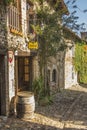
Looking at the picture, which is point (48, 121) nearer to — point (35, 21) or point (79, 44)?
point (35, 21)

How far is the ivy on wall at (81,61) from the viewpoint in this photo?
26984 mm

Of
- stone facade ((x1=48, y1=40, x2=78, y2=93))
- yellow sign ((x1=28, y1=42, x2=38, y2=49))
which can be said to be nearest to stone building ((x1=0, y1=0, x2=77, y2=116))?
yellow sign ((x1=28, y1=42, x2=38, y2=49))

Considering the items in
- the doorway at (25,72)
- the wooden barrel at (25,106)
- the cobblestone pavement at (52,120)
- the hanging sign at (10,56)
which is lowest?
the cobblestone pavement at (52,120)

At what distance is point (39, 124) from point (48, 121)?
0.59m

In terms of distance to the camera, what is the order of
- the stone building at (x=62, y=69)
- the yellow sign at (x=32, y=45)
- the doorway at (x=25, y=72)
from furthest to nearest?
the stone building at (x=62, y=69) < the doorway at (x=25, y=72) < the yellow sign at (x=32, y=45)

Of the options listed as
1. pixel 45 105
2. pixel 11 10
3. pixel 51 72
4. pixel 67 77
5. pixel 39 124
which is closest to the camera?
pixel 39 124

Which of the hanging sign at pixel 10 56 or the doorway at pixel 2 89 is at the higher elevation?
the hanging sign at pixel 10 56

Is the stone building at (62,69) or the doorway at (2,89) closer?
the doorway at (2,89)

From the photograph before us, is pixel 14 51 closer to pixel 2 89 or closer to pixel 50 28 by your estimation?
pixel 2 89

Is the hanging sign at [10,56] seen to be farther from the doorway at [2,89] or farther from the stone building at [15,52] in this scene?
the doorway at [2,89]

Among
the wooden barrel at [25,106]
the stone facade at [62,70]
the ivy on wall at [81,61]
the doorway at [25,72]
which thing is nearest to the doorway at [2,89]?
the wooden barrel at [25,106]

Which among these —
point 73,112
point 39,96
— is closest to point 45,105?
point 39,96

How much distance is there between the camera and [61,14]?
1576cm

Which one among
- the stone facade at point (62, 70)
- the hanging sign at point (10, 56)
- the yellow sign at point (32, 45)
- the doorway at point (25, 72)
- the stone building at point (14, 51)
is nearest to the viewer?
the stone building at point (14, 51)
